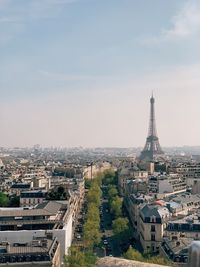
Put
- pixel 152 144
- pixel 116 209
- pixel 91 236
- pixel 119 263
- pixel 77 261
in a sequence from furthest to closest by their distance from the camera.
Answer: pixel 152 144 → pixel 116 209 → pixel 91 236 → pixel 77 261 → pixel 119 263

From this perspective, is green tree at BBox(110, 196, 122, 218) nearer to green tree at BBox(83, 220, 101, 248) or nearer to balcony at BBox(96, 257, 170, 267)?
green tree at BBox(83, 220, 101, 248)

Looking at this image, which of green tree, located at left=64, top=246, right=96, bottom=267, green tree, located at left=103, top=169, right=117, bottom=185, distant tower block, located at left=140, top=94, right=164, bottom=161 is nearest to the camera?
green tree, located at left=64, top=246, right=96, bottom=267

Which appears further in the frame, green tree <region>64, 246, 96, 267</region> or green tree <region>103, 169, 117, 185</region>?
green tree <region>103, 169, 117, 185</region>

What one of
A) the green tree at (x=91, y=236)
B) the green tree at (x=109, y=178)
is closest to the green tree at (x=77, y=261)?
the green tree at (x=91, y=236)

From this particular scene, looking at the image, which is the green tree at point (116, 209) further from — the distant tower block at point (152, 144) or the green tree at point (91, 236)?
the distant tower block at point (152, 144)

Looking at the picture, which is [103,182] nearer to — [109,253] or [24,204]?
[24,204]

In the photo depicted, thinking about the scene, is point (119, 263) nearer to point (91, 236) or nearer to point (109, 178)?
point (91, 236)

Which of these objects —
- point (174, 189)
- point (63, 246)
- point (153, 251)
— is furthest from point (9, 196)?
point (63, 246)

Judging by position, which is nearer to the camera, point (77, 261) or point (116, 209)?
point (77, 261)

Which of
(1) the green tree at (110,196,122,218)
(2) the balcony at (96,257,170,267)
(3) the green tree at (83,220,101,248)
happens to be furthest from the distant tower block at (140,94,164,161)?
(2) the balcony at (96,257,170,267)

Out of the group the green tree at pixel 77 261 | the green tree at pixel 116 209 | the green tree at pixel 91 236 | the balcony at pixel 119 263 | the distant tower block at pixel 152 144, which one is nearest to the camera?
the balcony at pixel 119 263

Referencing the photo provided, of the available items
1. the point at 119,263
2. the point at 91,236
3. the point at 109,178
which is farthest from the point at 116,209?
the point at 119,263
